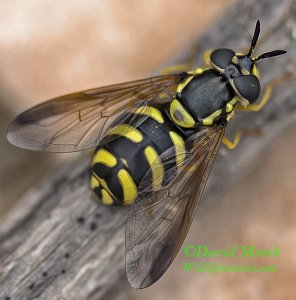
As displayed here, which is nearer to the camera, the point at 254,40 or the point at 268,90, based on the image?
the point at 254,40

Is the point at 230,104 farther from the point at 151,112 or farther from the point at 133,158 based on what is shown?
the point at 133,158

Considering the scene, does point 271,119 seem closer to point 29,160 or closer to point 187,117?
point 187,117

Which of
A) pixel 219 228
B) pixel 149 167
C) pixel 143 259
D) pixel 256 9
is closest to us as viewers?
pixel 143 259

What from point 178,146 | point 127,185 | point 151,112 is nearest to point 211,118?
point 178,146

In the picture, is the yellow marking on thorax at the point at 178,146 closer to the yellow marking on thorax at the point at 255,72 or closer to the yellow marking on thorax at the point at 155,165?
the yellow marking on thorax at the point at 155,165

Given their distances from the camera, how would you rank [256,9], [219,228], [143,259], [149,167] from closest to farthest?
[143,259] < [149,167] < [256,9] < [219,228]

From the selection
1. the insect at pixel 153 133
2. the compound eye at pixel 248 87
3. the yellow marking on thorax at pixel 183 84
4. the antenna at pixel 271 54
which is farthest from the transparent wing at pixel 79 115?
the antenna at pixel 271 54

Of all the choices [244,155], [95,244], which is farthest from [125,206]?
[244,155]
